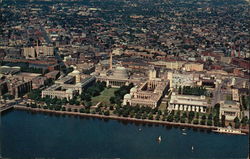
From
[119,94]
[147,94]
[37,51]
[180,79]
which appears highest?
[37,51]

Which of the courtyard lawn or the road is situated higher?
the road

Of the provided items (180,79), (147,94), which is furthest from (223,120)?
(180,79)

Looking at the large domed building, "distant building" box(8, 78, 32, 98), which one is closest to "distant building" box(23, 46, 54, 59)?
the large domed building

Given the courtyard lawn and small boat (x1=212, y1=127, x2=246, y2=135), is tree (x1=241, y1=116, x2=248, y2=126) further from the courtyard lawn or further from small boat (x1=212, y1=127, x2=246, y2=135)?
the courtyard lawn

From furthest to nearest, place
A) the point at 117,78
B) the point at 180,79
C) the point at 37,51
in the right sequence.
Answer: the point at 37,51 → the point at 117,78 → the point at 180,79

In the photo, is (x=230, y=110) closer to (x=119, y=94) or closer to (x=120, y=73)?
(x=119, y=94)

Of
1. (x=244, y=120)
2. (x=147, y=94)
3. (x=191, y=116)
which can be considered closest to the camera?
(x=244, y=120)

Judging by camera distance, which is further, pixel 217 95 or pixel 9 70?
pixel 9 70

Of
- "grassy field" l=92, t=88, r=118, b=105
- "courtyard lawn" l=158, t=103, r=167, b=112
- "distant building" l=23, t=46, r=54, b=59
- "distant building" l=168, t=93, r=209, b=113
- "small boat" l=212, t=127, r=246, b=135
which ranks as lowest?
"small boat" l=212, t=127, r=246, b=135

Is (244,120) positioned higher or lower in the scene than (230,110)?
lower
